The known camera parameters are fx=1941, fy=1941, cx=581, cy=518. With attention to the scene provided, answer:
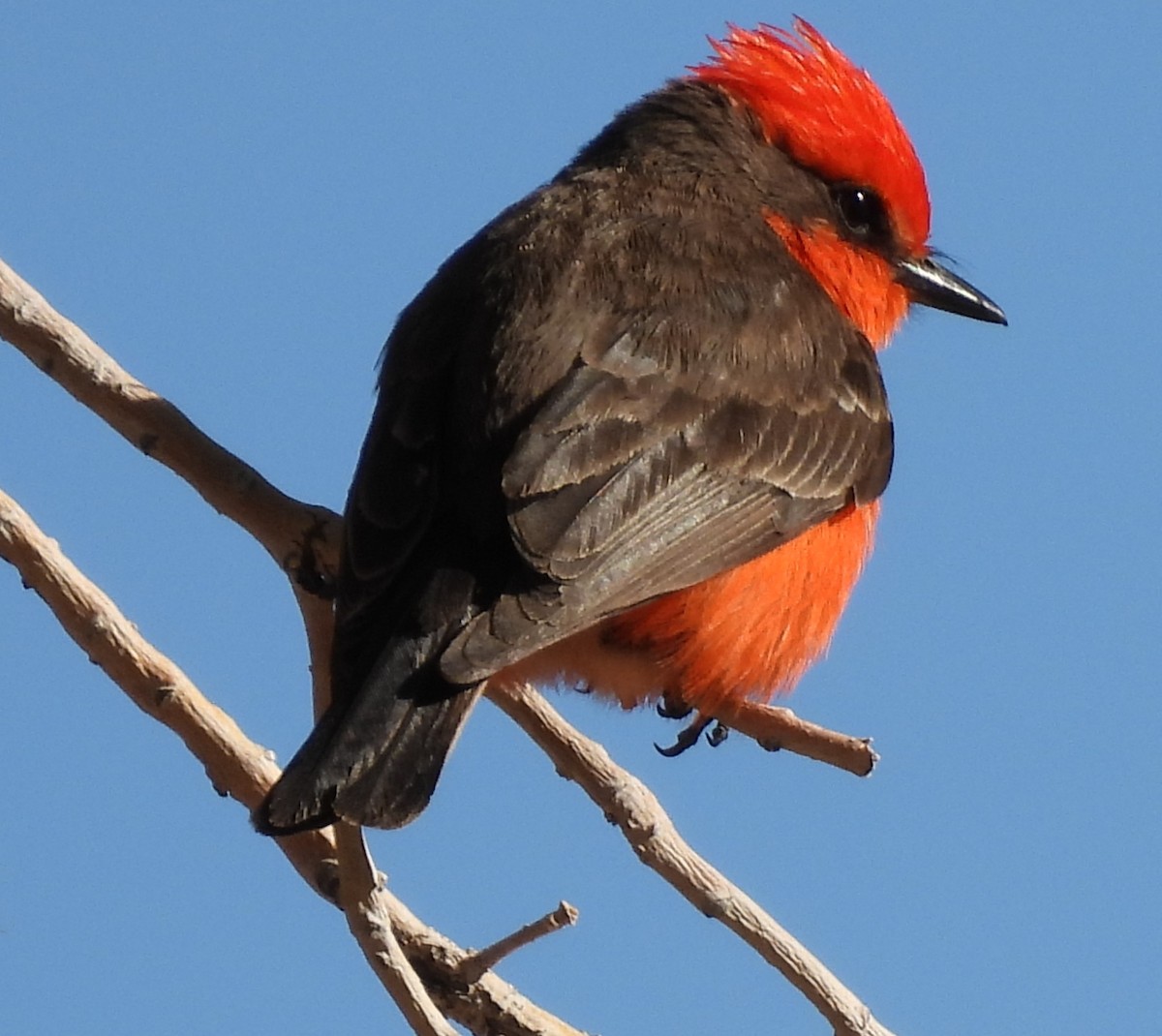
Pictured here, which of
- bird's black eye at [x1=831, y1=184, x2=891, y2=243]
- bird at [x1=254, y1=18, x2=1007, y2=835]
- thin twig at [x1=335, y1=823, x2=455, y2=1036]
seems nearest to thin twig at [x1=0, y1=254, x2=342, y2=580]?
bird at [x1=254, y1=18, x2=1007, y2=835]

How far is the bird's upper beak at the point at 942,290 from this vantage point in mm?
5605

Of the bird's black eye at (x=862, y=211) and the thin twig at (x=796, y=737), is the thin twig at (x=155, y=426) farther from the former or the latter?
the bird's black eye at (x=862, y=211)

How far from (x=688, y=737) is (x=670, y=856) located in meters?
1.16

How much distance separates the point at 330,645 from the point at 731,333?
1221 mm

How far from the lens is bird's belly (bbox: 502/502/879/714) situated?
444cm

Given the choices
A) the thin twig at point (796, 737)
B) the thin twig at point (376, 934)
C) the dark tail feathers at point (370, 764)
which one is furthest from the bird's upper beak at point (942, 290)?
the thin twig at point (376, 934)

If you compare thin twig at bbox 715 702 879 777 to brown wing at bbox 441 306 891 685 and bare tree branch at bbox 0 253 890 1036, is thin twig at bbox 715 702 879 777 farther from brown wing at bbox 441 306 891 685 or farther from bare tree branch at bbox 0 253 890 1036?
brown wing at bbox 441 306 891 685

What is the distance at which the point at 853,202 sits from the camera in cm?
551

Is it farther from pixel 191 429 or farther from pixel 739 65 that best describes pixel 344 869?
pixel 739 65

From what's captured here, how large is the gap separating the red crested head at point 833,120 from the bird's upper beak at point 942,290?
6 cm

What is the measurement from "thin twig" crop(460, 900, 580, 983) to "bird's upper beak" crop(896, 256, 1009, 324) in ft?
8.43

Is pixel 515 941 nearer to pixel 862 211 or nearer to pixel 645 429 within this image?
pixel 645 429

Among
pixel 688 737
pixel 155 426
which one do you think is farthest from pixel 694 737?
pixel 155 426

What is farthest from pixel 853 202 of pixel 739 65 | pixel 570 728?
pixel 570 728
